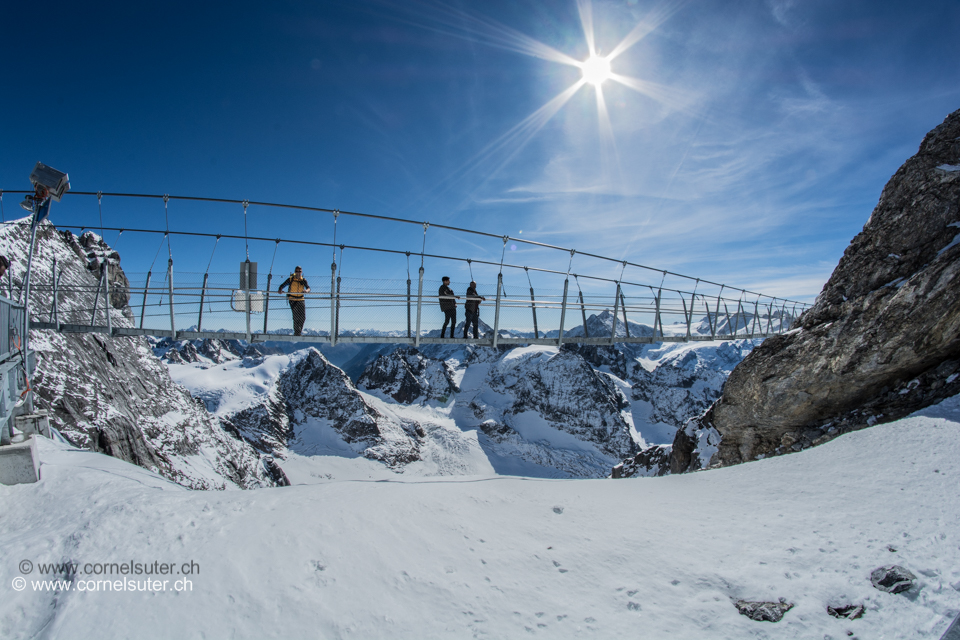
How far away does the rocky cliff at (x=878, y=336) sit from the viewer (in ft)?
21.8

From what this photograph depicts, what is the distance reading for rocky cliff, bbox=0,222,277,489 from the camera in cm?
1799

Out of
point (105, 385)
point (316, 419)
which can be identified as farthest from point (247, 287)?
point (316, 419)

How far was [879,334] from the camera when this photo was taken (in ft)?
23.5

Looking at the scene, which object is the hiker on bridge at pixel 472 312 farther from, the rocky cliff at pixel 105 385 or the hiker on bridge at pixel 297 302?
the rocky cliff at pixel 105 385

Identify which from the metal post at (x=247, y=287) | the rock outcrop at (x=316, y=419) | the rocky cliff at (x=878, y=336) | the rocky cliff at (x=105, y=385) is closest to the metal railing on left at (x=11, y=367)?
the rocky cliff at (x=105, y=385)

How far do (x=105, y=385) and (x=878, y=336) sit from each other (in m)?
34.6

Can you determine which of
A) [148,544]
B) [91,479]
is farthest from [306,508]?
[91,479]

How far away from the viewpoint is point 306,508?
4.70m

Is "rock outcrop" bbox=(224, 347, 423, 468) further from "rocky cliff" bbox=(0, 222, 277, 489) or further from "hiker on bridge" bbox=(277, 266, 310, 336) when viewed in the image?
"hiker on bridge" bbox=(277, 266, 310, 336)

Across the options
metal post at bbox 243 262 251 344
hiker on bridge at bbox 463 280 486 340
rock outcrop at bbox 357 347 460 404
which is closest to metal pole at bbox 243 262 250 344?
metal post at bbox 243 262 251 344

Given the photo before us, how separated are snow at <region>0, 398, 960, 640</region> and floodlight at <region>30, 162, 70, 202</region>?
202 inches

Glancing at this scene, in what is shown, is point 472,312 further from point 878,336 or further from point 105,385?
point 105,385

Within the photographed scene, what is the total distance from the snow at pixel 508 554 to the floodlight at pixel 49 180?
5.12 m

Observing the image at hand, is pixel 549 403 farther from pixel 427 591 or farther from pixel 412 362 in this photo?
pixel 427 591
